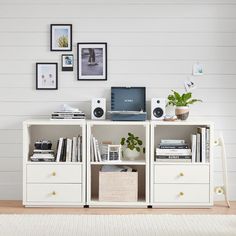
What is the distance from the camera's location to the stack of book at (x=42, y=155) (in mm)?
5441

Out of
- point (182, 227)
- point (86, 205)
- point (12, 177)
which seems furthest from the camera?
point (12, 177)

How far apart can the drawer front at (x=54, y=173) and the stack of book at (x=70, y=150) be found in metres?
0.08

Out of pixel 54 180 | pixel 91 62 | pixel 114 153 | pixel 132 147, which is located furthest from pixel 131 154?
pixel 91 62

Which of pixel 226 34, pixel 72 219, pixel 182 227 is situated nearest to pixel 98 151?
pixel 72 219

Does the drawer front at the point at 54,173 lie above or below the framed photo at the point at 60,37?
below

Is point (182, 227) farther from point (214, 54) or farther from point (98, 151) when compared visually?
point (214, 54)

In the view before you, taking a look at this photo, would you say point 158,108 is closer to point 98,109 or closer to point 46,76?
point 98,109

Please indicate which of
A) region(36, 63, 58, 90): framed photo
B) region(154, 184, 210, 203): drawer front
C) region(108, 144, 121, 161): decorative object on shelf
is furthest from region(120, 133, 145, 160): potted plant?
region(36, 63, 58, 90): framed photo

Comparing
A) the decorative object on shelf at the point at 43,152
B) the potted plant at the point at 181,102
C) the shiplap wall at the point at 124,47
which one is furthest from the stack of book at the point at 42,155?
the potted plant at the point at 181,102

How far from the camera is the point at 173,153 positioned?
5.45m

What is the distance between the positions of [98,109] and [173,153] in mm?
815

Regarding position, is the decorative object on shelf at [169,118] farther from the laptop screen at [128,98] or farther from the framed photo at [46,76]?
the framed photo at [46,76]

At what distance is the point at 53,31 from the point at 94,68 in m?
0.52

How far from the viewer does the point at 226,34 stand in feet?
18.8
